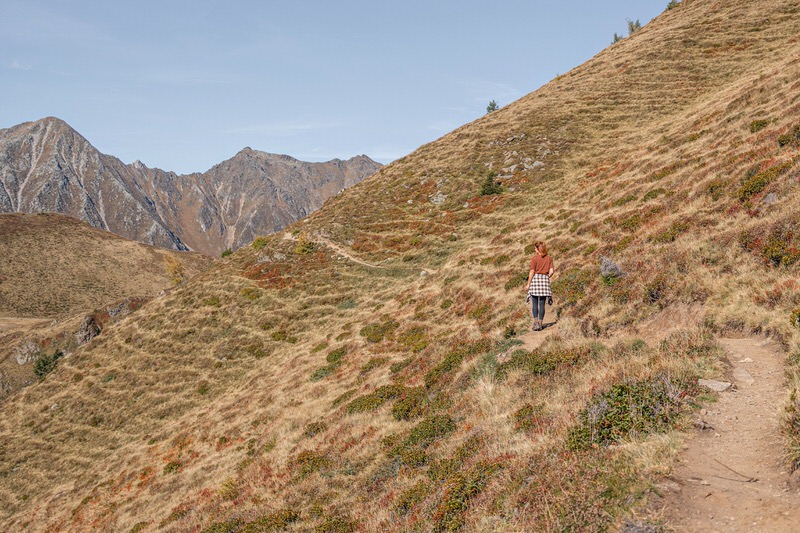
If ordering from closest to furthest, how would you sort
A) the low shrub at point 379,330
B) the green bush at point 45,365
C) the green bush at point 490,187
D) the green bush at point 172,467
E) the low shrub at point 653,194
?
the low shrub at point 653,194 → the green bush at point 172,467 → the low shrub at point 379,330 → the green bush at point 45,365 → the green bush at point 490,187

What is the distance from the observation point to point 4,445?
39656mm

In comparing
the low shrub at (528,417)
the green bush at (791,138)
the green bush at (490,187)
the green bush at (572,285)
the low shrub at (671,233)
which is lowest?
the low shrub at (528,417)

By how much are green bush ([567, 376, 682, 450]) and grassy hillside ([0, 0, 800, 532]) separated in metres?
0.04

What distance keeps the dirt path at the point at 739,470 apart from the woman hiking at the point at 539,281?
7.54 meters

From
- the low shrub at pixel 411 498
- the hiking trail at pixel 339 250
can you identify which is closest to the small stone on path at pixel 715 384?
the low shrub at pixel 411 498

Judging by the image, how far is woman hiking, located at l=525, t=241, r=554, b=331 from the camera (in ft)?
50.3

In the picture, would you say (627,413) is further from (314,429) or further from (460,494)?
(314,429)

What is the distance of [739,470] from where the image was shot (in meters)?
5.64

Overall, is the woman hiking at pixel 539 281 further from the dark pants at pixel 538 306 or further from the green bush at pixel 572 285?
the green bush at pixel 572 285

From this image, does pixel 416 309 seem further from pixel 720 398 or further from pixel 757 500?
pixel 757 500

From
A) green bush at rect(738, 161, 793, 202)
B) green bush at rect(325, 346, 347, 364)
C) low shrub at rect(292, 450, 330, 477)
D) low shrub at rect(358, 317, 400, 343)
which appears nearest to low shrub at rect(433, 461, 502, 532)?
low shrub at rect(292, 450, 330, 477)

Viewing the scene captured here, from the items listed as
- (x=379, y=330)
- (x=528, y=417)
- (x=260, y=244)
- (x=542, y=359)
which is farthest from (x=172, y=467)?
(x=260, y=244)

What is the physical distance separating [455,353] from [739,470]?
38.5 feet

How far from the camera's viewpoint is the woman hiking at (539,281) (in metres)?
15.3
